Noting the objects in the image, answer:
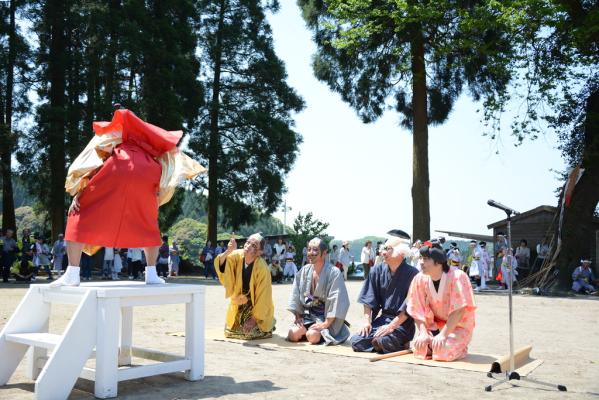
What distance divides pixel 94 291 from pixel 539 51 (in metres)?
16.5

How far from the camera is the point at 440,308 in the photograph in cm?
637

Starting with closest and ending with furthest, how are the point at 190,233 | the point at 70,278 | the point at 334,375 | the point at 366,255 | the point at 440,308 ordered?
the point at 70,278 → the point at 334,375 → the point at 440,308 → the point at 366,255 → the point at 190,233

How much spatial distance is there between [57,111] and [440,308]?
17.5 meters

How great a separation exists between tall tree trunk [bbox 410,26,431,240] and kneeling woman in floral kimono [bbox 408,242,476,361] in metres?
12.6

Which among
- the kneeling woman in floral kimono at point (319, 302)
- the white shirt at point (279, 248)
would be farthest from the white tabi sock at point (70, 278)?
the white shirt at point (279, 248)

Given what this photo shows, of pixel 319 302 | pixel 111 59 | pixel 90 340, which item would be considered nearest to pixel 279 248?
pixel 111 59

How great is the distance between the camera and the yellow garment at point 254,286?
742 centimetres

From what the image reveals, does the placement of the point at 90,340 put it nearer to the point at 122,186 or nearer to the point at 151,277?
the point at 151,277

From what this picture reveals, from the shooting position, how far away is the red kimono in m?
5.16

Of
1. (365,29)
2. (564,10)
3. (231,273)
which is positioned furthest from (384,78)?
(231,273)

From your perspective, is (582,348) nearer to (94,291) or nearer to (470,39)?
(94,291)

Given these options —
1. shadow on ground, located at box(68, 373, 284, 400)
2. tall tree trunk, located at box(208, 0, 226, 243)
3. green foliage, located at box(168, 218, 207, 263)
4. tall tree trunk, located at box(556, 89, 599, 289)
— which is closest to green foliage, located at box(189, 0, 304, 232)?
tall tree trunk, located at box(208, 0, 226, 243)

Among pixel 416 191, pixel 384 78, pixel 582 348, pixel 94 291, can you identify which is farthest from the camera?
pixel 384 78

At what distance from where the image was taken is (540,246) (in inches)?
782
